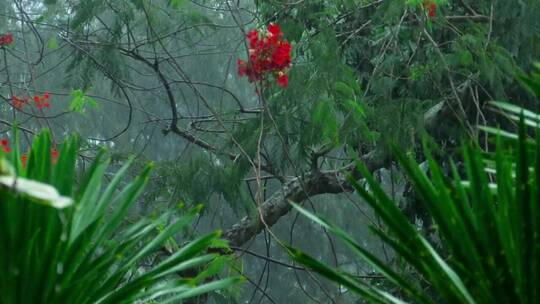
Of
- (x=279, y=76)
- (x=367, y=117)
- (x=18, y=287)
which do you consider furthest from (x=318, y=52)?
(x=18, y=287)

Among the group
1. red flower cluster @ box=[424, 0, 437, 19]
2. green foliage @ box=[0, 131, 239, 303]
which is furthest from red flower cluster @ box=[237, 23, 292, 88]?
green foliage @ box=[0, 131, 239, 303]

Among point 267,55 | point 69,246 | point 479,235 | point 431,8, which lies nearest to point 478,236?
point 479,235

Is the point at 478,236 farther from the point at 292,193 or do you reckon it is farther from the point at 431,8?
the point at 292,193

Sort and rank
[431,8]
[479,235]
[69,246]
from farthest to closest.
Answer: [431,8]
[69,246]
[479,235]

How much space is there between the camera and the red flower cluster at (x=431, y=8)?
18.3 ft

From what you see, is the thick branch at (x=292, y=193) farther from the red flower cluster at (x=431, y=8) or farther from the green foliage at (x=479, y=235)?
the green foliage at (x=479, y=235)

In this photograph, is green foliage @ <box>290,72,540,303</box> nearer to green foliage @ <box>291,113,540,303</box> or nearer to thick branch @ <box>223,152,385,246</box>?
green foliage @ <box>291,113,540,303</box>

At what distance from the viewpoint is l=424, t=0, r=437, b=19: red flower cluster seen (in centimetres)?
558

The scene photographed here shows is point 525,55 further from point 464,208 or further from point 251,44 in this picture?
point 464,208

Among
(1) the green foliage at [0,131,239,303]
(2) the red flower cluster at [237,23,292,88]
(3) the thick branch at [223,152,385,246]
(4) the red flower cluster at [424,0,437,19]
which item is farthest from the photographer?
(3) the thick branch at [223,152,385,246]

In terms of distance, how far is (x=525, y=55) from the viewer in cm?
622

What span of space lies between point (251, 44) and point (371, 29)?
224 cm

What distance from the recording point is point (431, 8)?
5.75 metres

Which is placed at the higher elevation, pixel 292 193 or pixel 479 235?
pixel 292 193
